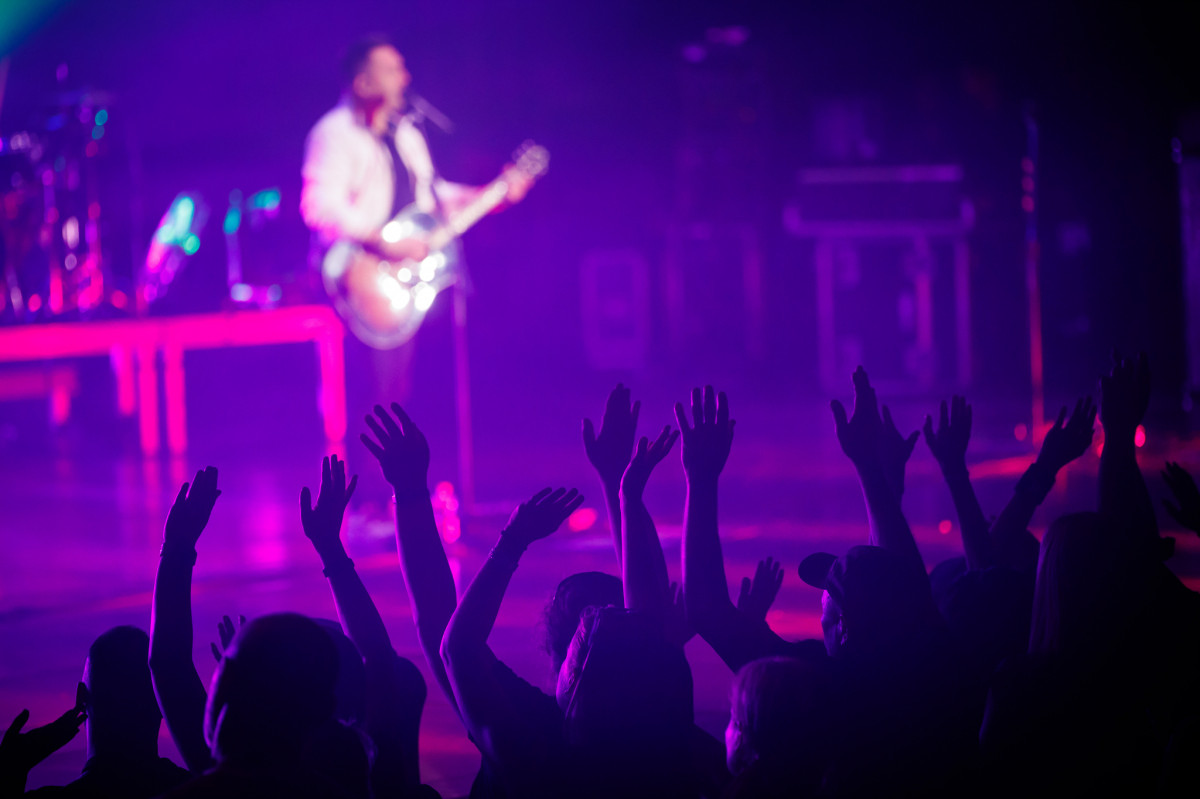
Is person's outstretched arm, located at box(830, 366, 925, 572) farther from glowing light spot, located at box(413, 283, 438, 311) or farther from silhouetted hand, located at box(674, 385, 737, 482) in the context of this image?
glowing light spot, located at box(413, 283, 438, 311)

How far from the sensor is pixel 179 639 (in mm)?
2281

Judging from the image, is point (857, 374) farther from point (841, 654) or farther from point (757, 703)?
point (757, 703)

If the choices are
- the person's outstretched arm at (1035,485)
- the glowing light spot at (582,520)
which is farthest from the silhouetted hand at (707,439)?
the glowing light spot at (582,520)

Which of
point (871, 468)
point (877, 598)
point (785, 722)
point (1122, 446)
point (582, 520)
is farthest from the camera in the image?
point (582, 520)

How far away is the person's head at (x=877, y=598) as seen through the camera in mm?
2160

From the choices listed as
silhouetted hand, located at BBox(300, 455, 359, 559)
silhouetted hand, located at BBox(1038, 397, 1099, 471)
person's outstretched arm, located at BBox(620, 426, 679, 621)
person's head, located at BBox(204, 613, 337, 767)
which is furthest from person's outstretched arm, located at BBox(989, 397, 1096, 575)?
person's head, located at BBox(204, 613, 337, 767)

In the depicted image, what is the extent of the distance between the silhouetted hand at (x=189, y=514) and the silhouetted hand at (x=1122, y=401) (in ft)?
5.84

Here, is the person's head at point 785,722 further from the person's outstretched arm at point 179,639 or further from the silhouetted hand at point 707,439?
the person's outstretched arm at point 179,639

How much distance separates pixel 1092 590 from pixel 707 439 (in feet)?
2.34

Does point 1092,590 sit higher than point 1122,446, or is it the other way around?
point 1122,446

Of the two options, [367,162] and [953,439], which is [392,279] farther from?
[953,439]

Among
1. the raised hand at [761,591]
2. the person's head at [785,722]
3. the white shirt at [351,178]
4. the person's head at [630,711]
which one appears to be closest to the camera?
the person's head at [785,722]

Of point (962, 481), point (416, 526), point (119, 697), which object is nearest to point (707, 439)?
point (416, 526)

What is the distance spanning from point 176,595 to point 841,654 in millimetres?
1120
